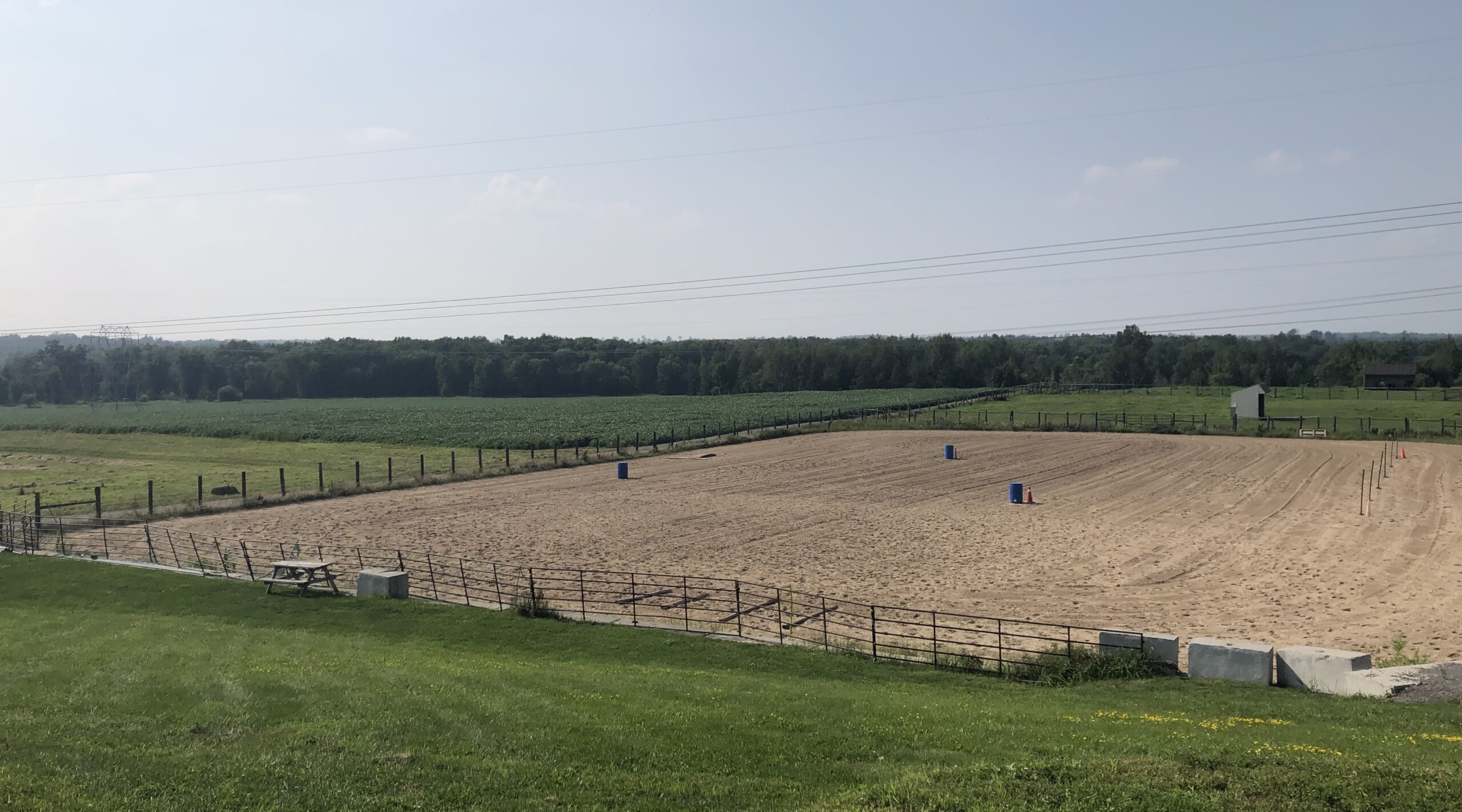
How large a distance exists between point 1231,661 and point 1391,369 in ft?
370

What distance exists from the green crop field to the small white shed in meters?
28.6

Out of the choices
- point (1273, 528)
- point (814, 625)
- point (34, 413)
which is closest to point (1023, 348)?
point (34, 413)

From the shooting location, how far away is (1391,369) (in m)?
108

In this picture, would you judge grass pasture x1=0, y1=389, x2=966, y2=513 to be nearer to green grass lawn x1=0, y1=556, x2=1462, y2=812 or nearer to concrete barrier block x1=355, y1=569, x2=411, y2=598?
concrete barrier block x1=355, y1=569, x2=411, y2=598

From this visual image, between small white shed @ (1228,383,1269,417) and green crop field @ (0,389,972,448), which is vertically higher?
small white shed @ (1228,383,1269,417)

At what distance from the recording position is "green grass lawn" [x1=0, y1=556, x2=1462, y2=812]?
8117 millimetres

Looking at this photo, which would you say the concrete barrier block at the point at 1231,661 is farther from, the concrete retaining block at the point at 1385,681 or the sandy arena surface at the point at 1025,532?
the sandy arena surface at the point at 1025,532

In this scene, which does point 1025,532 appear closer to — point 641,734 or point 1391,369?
point 641,734

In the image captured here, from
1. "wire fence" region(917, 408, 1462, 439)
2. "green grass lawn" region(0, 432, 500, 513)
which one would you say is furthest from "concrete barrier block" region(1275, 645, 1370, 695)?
"wire fence" region(917, 408, 1462, 439)

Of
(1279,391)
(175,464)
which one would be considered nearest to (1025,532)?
(175,464)

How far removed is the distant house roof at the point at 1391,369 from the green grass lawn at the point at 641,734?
112707 mm

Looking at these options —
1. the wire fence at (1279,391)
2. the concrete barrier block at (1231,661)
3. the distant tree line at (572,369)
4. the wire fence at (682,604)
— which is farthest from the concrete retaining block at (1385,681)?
the distant tree line at (572,369)

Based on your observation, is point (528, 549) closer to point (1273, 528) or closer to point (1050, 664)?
point (1050, 664)

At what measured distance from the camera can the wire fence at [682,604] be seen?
16.8 metres
